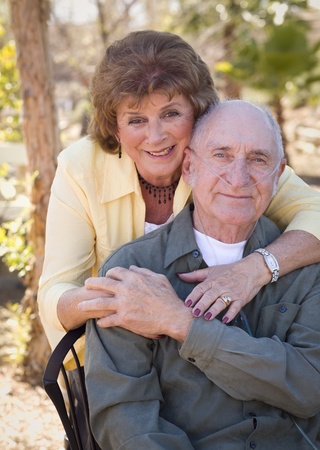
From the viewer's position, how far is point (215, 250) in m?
2.39

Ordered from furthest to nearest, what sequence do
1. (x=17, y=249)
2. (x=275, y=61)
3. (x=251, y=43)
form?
(x=275, y=61), (x=251, y=43), (x=17, y=249)

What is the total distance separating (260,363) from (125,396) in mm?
456

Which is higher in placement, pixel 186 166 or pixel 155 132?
pixel 155 132

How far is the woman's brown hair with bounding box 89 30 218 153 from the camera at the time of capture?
233 centimetres

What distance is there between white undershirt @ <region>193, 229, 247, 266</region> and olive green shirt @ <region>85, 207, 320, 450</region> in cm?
19

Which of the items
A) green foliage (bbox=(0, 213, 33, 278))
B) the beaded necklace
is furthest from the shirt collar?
green foliage (bbox=(0, 213, 33, 278))

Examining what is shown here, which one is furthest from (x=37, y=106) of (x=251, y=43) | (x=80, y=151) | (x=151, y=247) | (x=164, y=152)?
(x=251, y=43)

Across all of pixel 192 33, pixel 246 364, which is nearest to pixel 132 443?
pixel 246 364

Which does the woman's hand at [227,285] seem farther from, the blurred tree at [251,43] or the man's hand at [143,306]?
the blurred tree at [251,43]

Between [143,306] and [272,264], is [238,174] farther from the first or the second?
[143,306]

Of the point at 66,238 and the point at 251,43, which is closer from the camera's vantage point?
the point at 66,238

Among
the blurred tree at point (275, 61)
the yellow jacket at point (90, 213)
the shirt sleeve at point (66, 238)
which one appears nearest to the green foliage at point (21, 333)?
the yellow jacket at point (90, 213)

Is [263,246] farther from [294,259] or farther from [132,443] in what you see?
[132,443]

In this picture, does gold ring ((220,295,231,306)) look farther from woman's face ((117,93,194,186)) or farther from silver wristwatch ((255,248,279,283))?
woman's face ((117,93,194,186))
